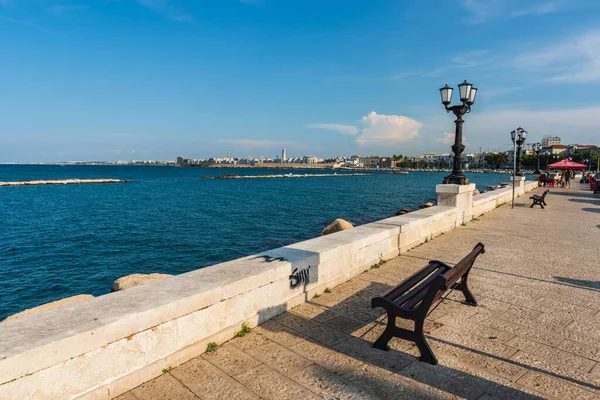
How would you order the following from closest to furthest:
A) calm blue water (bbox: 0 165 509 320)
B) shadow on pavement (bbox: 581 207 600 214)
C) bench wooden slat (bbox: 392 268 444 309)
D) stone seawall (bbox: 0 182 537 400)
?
1. stone seawall (bbox: 0 182 537 400)
2. bench wooden slat (bbox: 392 268 444 309)
3. calm blue water (bbox: 0 165 509 320)
4. shadow on pavement (bbox: 581 207 600 214)

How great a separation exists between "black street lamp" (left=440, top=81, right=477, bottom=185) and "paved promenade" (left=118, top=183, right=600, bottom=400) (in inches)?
215

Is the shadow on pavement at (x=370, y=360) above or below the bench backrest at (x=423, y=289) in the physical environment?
below

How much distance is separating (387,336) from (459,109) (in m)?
9.71

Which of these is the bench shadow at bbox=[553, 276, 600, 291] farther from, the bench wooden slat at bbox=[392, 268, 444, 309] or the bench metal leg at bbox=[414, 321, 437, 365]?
the bench metal leg at bbox=[414, 321, 437, 365]

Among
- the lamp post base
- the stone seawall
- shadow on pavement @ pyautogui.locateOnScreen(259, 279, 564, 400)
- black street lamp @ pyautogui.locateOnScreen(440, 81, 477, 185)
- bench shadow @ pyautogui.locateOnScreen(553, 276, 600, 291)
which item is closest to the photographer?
the stone seawall

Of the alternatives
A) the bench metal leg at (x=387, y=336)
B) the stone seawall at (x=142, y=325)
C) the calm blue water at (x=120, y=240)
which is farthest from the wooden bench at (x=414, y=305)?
the calm blue water at (x=120, y=240)

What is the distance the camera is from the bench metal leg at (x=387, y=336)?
384 cm

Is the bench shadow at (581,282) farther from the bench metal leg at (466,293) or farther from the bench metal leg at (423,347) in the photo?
the bench metal leg at (423,347)

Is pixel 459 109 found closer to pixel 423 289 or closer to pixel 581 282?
pixel 581 282

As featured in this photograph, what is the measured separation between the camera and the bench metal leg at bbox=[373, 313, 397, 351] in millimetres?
3839

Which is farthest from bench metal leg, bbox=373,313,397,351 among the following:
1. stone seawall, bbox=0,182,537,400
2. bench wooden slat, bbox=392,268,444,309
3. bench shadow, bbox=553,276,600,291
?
bench shadow, bbox=553,276,600,291

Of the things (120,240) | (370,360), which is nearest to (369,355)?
(370,360)

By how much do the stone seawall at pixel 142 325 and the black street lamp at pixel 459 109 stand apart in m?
7.69

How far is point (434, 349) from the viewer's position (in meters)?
3.95
